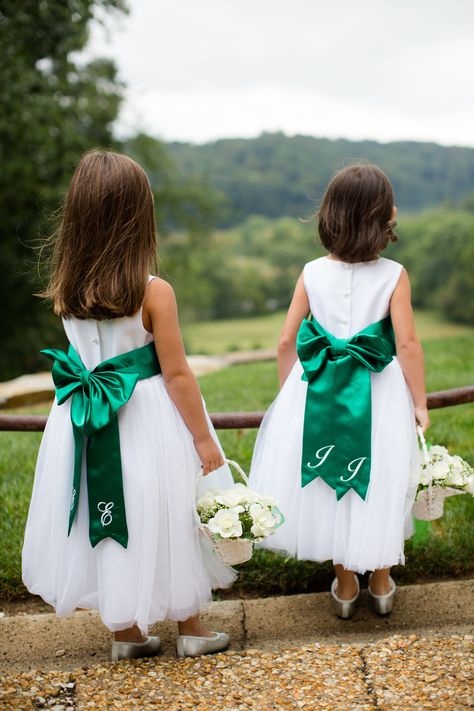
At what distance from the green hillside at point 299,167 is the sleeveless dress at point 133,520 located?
52.2 meters

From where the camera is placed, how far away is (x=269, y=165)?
59.7 metres

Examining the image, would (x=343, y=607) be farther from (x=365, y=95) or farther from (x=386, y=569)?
(x=365, y=95)

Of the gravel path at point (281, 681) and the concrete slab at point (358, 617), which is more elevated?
the gravel path at point (281, 681)

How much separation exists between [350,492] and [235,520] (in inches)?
25.3

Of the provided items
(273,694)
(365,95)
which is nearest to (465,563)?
(273,694)

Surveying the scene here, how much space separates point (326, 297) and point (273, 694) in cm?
157

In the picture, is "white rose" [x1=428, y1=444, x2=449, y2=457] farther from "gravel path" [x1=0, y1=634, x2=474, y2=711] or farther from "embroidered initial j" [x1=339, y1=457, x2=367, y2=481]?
"gravel path" [x1=0, y1=634, x2=474, y2=711]

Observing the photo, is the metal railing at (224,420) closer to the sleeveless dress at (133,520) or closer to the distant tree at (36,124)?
the sleeveless dress at (133,520)

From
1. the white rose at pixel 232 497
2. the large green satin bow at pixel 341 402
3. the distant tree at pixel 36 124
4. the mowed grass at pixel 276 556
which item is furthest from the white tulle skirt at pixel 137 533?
the distant tree at pixel 36 124

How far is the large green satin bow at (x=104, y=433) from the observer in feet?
8.38

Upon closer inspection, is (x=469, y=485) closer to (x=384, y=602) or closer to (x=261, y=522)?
(x=384, y=602)

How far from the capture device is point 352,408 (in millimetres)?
2951

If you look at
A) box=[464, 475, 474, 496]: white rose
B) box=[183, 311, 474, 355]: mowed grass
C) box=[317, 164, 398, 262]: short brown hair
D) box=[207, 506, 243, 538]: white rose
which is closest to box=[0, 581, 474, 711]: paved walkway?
box=[207, 506, 243, 538]: white rose

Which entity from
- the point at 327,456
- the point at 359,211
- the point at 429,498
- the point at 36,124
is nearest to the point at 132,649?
the point at 327,456
